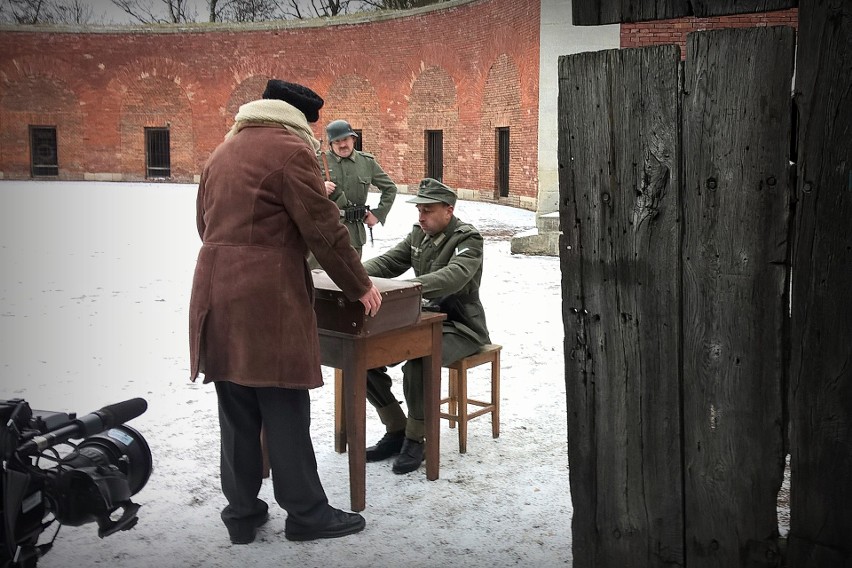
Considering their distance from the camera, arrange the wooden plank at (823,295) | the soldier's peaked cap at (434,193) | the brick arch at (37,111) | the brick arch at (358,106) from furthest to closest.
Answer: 1. the brick arch at (37,111)
2. the brick arch at (358,106)
3. the soldier's peaked cap at (434,193)
4. the wooden plank at (823,295)

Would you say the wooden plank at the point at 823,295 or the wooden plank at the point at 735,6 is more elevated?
the wooden plank at the point at 735,6

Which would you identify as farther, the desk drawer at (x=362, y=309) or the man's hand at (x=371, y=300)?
the desk drawer at (x=362, y=309)

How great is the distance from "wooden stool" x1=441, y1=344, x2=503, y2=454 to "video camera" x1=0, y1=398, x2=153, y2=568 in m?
1.77

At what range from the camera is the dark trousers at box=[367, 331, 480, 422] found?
4547mm

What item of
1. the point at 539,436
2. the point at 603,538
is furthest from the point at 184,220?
the point at 603,538

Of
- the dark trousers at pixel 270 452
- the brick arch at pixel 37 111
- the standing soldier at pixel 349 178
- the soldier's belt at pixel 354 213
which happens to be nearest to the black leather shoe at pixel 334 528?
the dark trousers at pixel 270 452

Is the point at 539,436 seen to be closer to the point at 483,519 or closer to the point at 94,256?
the point at 483,519

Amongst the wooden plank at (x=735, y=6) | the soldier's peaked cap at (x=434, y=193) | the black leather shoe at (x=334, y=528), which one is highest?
the wooden plank at (x=735, y=6)

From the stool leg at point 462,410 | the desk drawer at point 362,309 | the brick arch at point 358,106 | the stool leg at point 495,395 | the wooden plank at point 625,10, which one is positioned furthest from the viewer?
the brick arch at point 358,106

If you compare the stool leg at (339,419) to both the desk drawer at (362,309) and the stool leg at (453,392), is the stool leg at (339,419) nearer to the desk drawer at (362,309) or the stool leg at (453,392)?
the stool leg at (453,392)

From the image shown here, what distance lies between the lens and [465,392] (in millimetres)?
4785

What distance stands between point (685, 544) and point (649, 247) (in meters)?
0.93

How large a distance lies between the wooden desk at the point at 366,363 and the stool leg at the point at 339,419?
0.56 meters

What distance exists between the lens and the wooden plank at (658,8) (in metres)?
2.66
